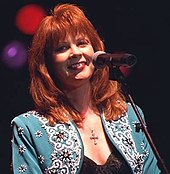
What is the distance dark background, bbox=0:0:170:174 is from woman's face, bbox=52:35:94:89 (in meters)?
0.73

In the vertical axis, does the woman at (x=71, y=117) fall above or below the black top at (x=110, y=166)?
above

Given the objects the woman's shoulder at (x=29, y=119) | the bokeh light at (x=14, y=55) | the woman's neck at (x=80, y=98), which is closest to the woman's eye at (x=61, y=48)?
the woman's neck at (x=80, y=98)

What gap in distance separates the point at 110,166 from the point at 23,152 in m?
0.36

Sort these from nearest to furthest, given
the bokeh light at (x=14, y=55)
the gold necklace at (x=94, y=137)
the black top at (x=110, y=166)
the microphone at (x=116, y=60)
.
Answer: the microphone at (x=116, y=60) < the black top at (x=110, y=166) < the gold necklace at (x=94, y=137) < the bokeh light at (x=14, y=55)

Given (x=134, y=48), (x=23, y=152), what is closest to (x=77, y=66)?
(x=23, y=152)

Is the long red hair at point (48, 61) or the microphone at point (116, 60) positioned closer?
the microphone at point (116, 60)

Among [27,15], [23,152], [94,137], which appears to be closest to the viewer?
[23,152]

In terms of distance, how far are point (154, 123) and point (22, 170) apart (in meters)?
1.25

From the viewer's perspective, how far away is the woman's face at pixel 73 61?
2.27 m

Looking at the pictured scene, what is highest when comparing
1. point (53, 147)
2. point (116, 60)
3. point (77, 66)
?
point (116, 60)

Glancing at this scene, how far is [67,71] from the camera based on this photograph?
2.28 m

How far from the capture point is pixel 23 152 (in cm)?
218

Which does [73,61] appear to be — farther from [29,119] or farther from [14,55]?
[14,55]

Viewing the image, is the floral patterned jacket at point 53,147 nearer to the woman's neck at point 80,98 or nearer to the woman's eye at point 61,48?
the woman's neck at point 80,98
